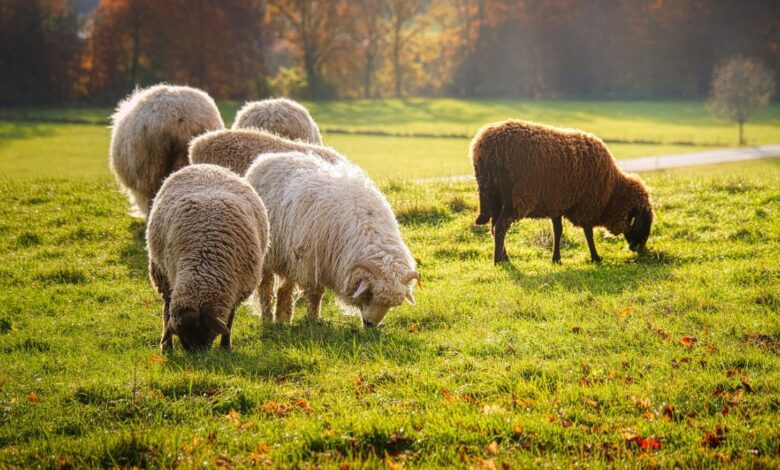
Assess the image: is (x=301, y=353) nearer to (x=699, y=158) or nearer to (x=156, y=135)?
(x=156, y=135)

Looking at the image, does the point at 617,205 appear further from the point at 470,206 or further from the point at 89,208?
the point at 89,208

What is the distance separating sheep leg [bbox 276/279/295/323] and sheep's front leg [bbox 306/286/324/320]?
0.34 meters

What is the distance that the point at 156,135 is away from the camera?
1277cm

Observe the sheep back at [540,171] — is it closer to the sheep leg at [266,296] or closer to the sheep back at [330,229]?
the sheep back at [330,229]

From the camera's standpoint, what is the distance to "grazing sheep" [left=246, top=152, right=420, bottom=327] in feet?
25.8

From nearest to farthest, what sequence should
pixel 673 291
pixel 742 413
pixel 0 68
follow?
pixel 742 413 < pixel 673 291 < pixel 0 68

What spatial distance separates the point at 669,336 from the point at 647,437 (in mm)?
2332

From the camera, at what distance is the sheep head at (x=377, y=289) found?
7.75 meters

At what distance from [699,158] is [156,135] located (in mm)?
25009

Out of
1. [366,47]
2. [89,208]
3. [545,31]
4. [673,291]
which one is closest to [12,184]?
[89,208]

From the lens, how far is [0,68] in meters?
46.8

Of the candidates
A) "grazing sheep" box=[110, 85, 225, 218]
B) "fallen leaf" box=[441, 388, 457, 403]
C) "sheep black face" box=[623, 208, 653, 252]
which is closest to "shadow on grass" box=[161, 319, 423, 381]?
"fallen leaf" box=[441, 388, 457, 403]

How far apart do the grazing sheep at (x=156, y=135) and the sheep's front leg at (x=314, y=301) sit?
17.3 ft

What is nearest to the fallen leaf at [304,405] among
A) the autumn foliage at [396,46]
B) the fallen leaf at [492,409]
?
the fallen leaf at [492,409]
